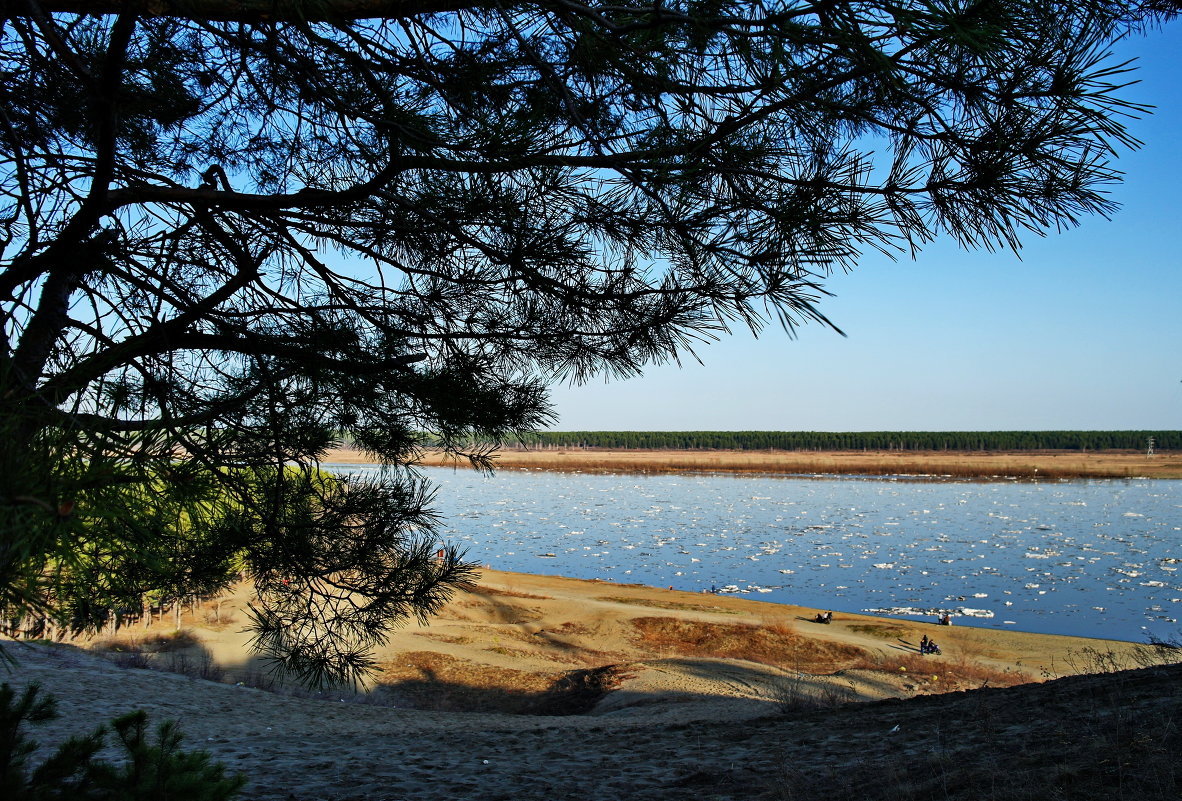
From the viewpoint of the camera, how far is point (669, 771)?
14.5 feet

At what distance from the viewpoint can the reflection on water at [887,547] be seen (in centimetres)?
1669

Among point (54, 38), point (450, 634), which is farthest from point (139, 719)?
point (450, 634)

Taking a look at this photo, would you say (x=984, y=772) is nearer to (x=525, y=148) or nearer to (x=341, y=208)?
(x=525, y=148)

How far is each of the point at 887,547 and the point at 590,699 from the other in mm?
18069

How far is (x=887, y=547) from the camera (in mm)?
24672

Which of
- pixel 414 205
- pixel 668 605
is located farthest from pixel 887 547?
pixel 414 205

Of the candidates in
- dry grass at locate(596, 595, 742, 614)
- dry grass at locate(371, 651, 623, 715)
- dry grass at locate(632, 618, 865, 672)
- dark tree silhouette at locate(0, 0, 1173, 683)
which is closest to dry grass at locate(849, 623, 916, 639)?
dry grass at locate(632, 618, 865, 672)

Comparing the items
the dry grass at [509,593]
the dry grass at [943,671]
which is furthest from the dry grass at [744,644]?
the dry grass at [509,593]

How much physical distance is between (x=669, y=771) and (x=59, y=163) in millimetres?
4080

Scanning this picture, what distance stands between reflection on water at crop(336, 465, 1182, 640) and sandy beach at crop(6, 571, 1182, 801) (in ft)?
5.01

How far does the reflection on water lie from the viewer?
16688 mm

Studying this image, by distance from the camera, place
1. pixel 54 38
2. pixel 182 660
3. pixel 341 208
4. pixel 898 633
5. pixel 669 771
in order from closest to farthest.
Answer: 1. pixel 54 38
2. pixel 341 208
3. pixel 669 771
4. pixel 182 660
5. pixel 898 633

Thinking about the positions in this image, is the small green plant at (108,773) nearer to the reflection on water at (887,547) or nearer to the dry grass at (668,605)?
the reflection on water at (887,547)

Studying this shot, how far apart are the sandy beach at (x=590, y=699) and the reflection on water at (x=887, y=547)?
1528mm
